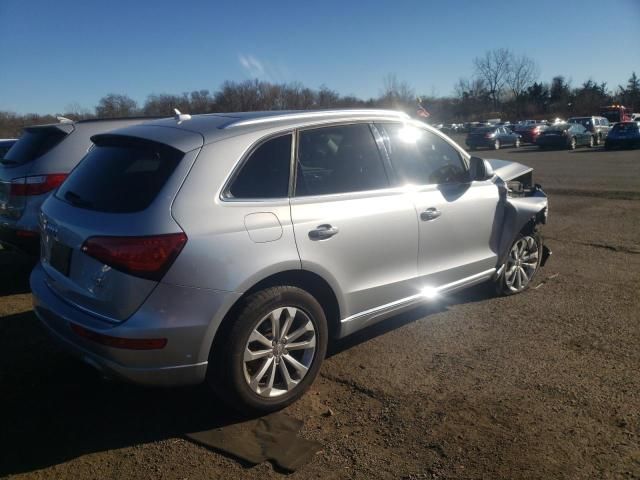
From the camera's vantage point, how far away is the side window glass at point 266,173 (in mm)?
3158

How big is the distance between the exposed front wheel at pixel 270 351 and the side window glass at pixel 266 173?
0.59 meters

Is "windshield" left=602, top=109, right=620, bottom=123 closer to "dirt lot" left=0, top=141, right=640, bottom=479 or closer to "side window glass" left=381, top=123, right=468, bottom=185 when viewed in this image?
"dirt lot" left=0, top=141, right=640, bottom=479

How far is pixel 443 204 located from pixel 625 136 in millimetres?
28224

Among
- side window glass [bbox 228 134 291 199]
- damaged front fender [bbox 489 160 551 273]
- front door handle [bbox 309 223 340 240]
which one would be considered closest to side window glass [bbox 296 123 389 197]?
side window glass [bbox 228 134 291 199]

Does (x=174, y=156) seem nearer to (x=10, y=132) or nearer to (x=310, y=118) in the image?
(x=310, y=118)

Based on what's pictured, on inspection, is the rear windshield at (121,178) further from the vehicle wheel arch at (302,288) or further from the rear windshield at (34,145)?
the rear windshield at (34,145)

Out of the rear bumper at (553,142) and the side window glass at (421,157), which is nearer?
the side window glass at (421,157)

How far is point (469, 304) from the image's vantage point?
5.12 meters

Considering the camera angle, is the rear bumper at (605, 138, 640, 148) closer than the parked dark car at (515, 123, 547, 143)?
Yes

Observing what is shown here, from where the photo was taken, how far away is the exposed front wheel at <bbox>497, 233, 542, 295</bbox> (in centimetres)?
520

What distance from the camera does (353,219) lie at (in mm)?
3568

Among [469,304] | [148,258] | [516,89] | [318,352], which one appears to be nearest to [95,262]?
[148,258]

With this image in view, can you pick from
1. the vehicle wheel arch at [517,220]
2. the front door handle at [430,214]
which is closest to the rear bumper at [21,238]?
the front door handle at [430,214]

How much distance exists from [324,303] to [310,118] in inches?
49.7
